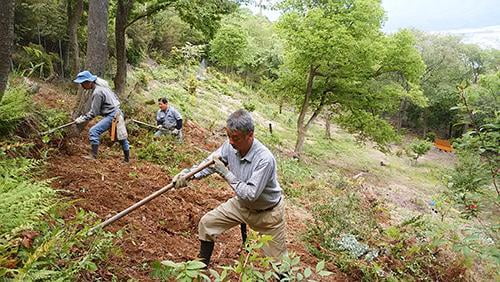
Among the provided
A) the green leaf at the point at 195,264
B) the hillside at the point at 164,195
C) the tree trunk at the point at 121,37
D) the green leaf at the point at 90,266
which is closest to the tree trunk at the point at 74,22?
the hillside at the point at 164,195

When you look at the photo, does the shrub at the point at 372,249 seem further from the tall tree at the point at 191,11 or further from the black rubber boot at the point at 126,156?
the tall tree at the point at 191,11

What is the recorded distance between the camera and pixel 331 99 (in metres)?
18.6

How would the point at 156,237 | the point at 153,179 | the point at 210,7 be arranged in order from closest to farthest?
the point at 156,237 < the point at 153,179 < the point at 210,7

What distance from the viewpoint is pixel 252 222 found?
12.6 ft

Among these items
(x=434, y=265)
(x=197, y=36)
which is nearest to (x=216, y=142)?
(x=434, y=265)

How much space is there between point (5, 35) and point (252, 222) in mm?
3424

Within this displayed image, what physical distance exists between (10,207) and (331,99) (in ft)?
54.8

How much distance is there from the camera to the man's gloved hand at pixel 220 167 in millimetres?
3518

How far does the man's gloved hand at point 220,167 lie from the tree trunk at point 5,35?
289 cm

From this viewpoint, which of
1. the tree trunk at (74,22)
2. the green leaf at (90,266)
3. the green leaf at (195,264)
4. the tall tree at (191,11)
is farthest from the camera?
the tree trunk at (74,22)

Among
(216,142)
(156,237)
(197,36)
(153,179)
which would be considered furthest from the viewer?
(197,36)

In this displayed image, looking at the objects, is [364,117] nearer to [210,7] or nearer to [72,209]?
[210,7]

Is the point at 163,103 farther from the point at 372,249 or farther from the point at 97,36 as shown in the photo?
the point at 372,249

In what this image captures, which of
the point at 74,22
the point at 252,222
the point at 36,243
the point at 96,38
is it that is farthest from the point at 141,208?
the point at 74,22
